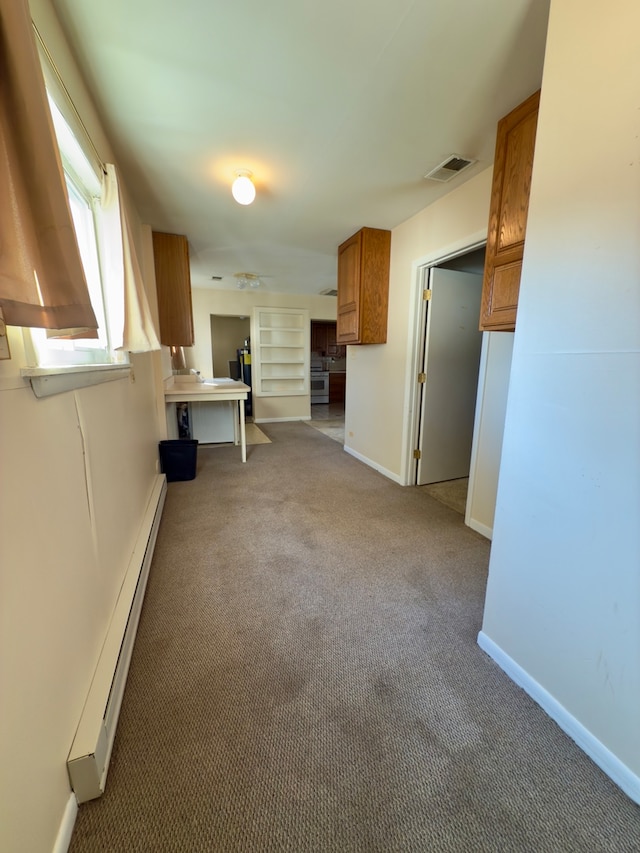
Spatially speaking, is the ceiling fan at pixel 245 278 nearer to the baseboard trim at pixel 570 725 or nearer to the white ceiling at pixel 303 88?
the white ceiling at pixel 303 88

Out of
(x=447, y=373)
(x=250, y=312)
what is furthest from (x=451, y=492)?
(x=250, y=312)

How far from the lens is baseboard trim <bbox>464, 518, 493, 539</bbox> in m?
2.25

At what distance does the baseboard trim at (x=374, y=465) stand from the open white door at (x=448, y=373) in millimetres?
220

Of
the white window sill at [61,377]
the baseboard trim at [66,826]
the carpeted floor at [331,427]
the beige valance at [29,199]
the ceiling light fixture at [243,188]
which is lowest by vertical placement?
the carpeted floor at [331,427]

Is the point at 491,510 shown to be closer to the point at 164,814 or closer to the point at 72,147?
the point at 164,814

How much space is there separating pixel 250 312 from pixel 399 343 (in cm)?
347

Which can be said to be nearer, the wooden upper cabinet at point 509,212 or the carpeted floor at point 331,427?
the wooden upper cabinet at point 509,212

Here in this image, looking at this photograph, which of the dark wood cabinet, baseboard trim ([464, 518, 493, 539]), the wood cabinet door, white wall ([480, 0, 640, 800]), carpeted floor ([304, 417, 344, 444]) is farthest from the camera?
the dark wood cabinet

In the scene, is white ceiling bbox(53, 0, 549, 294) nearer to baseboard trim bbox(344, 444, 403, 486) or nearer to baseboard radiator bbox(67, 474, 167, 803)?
baseboard radiator bbox(67, 474, 167, 803)

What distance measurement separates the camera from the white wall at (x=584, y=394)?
0.88 meters

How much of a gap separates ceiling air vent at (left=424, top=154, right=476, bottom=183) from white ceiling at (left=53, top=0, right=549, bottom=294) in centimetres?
5

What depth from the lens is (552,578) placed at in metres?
1.10

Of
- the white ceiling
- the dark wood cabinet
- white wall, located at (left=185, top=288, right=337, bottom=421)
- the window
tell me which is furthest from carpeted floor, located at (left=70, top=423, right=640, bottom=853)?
the dark wood cabinet

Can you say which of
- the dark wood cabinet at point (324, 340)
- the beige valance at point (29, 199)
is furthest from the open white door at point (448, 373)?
the dark wood cabinet at point (324, 340)
